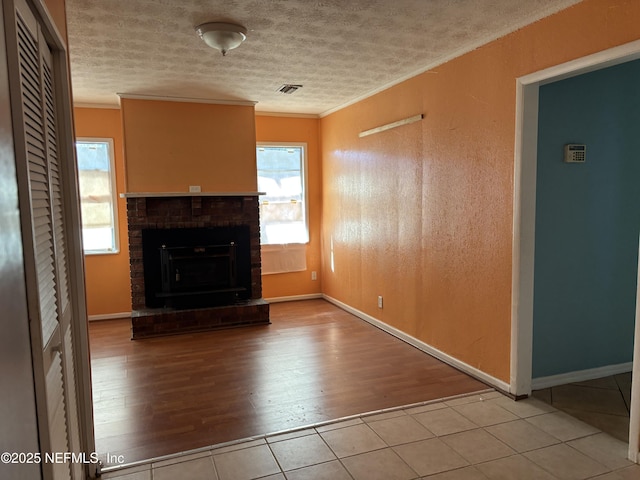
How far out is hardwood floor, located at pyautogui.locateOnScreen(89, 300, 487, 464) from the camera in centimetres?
262

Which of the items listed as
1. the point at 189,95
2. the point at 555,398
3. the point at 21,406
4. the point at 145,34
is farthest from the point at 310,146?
the point at 21,406

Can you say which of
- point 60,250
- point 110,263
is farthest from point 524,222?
point 110,263

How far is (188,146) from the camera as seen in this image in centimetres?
481

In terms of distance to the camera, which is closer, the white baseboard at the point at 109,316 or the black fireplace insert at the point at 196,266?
the black fireplace insert at the point at 196,266

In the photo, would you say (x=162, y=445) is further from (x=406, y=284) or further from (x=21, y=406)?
(x=406, y=284)

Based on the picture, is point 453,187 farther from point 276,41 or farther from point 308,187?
point 308,187

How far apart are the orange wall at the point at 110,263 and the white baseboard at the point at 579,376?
4450 mm

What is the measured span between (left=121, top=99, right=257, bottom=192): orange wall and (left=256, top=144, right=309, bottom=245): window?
2.20 feet

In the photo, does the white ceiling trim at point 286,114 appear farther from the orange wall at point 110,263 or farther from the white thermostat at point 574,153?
the white thermostat at point 574,153

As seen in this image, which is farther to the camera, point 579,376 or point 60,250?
point 579,376

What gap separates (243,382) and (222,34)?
2.40 meters

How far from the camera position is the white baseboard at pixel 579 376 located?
3.09 m

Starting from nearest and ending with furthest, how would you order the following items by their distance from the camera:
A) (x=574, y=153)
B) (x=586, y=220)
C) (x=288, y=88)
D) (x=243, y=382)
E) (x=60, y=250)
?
(x=60, y=250) < (x=574, y=153) < (x=586, y=220) < (x=243, y=382) < (x=288, y=88)

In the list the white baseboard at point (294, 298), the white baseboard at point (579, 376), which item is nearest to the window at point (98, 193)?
the white baseboard at point (294, 298)
